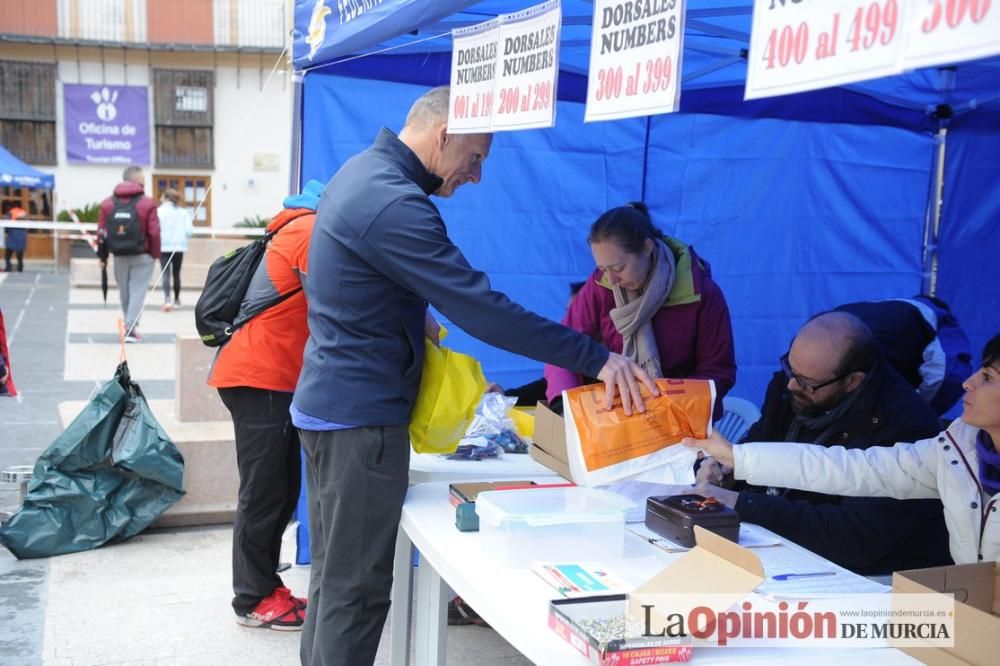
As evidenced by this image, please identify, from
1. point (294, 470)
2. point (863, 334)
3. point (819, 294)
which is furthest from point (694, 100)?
point (294, 470)

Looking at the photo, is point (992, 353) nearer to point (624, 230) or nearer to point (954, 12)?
point (954, 12)

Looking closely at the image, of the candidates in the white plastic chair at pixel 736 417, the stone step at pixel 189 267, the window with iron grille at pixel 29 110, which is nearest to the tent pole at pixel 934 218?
the white plastic chair at pixel 736 417

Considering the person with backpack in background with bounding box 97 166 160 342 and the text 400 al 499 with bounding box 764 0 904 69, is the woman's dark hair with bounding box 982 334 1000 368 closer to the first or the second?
the text 400 al 499 with bounding box 764 0 904 69

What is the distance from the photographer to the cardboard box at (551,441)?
8.20 ft

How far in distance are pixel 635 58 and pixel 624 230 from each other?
1169 millimetres

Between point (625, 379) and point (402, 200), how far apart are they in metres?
0.64

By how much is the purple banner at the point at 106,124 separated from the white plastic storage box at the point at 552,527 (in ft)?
77.0

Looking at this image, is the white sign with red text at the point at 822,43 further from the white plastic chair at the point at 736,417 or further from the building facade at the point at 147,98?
the building facade at the point at 147,98

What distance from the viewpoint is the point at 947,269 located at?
16.5 feet

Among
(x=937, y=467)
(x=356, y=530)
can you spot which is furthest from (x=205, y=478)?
(x=937, y=467)

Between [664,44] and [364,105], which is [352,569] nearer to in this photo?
A: [664,44]

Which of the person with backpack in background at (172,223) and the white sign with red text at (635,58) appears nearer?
the white sign with red text at (635,58)

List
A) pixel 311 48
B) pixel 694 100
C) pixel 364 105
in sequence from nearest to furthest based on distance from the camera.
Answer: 1. pixel 311 48
2. pixel 364 105
3. pixel 694 100

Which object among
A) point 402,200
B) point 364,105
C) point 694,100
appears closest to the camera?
point 402,200
